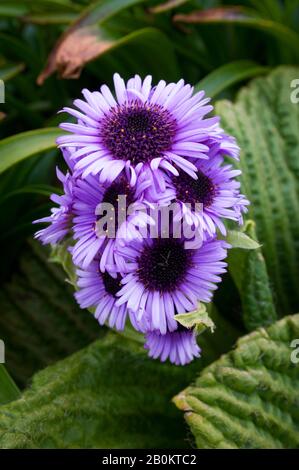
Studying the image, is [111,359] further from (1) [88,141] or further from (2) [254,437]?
(1) [88,141]

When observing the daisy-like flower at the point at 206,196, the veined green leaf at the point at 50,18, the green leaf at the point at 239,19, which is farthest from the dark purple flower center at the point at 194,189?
the veined green leaf at the point at 50,18

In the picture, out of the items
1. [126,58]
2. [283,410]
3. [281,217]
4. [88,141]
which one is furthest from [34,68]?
[283,410]

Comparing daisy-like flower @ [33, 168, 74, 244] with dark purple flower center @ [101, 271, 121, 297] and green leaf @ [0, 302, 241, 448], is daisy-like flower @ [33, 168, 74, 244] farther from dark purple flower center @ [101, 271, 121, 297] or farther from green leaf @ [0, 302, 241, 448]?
green leaf @ [0, 302, 241, 448]

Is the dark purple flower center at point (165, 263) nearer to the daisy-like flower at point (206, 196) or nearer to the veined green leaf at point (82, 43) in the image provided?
the daisy-like flower at point (206, 196)

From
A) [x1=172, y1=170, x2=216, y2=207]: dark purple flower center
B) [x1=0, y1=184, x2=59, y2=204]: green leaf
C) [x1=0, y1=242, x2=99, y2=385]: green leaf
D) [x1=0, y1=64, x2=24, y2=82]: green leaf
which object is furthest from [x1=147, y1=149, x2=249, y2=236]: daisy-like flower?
[x1=0, y1=64, x2=24, y2=82]: green leaf

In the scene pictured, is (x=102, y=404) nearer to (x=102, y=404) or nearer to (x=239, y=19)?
(x=102, y=404)

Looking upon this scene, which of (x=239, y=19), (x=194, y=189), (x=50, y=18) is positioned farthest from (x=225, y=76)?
(x=194, y=189)
